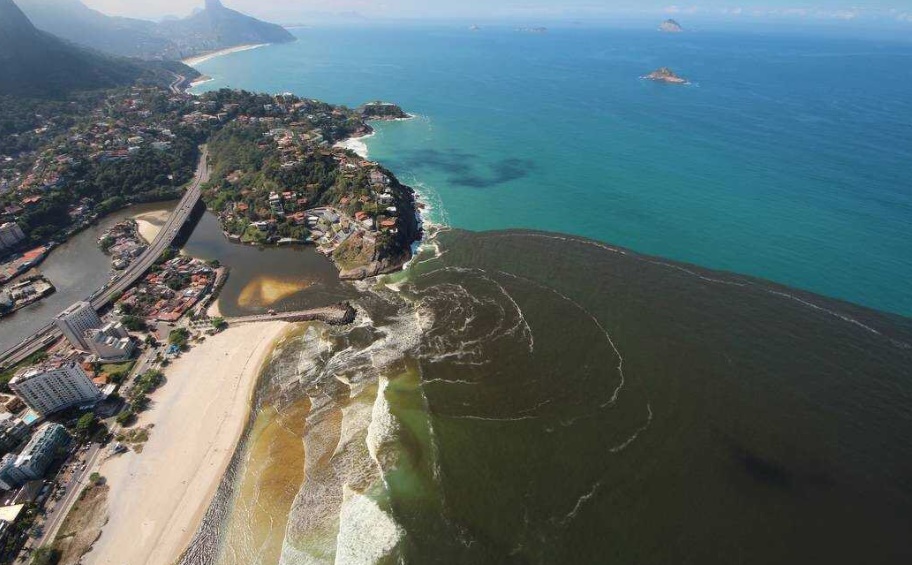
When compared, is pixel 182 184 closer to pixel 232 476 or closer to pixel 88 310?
pixel 88 310

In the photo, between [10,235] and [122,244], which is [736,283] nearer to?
[122,244]

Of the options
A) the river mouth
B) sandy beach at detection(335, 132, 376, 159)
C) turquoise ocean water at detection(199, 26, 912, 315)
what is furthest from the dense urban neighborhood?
turquoise ocean water at detection(199, 26, 912, 315)

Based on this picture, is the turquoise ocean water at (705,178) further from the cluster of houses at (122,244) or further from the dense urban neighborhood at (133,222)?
the cluster of houses at (122,244)

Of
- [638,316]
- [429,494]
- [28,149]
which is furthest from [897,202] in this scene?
[28,149]

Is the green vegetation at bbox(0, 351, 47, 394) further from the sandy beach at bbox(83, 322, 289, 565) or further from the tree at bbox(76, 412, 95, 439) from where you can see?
the sandy beach at bbox(83, 322, 289, 565)

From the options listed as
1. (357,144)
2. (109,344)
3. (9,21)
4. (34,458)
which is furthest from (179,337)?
(9,21)
